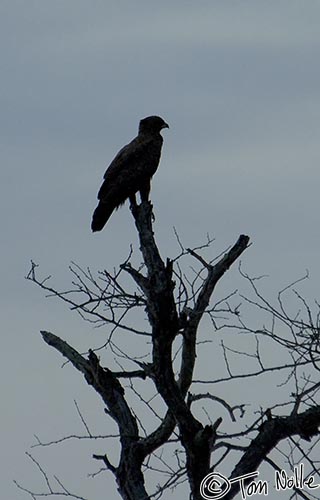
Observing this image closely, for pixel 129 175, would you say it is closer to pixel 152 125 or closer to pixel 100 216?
pixel 100 216

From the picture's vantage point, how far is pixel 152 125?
15789mm

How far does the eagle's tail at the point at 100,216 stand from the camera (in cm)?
1408

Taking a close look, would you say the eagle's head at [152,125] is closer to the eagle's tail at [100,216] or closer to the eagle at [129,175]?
the eagle at [129,175]

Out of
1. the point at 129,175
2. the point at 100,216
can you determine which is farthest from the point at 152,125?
the point at 100,216

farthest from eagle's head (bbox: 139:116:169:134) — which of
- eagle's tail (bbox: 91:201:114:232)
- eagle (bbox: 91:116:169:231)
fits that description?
eagle's tail (bbox: 91:201:114:232)

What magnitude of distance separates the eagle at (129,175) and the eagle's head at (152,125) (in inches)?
5.7

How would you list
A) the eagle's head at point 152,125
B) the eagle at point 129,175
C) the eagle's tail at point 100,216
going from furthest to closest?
the eagle's head at point 152,125 < the eagle at point 129,175 < the eagle's tail at point 100,216

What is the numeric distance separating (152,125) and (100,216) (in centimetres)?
201

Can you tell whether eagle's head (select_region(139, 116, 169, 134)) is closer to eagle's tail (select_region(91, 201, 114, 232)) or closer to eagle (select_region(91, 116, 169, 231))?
eagle (select_region(91, 116, 169, 231))

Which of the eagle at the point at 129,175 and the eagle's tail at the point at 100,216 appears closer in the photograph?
the eagle's tail at the point at 100,216

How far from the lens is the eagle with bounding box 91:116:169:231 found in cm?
1421

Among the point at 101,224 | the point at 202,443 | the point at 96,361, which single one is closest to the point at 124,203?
the point at 101,224

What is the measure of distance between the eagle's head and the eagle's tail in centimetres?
178

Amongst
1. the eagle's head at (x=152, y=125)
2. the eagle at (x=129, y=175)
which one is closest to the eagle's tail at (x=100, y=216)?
the eagle at (x=129, y=175)
